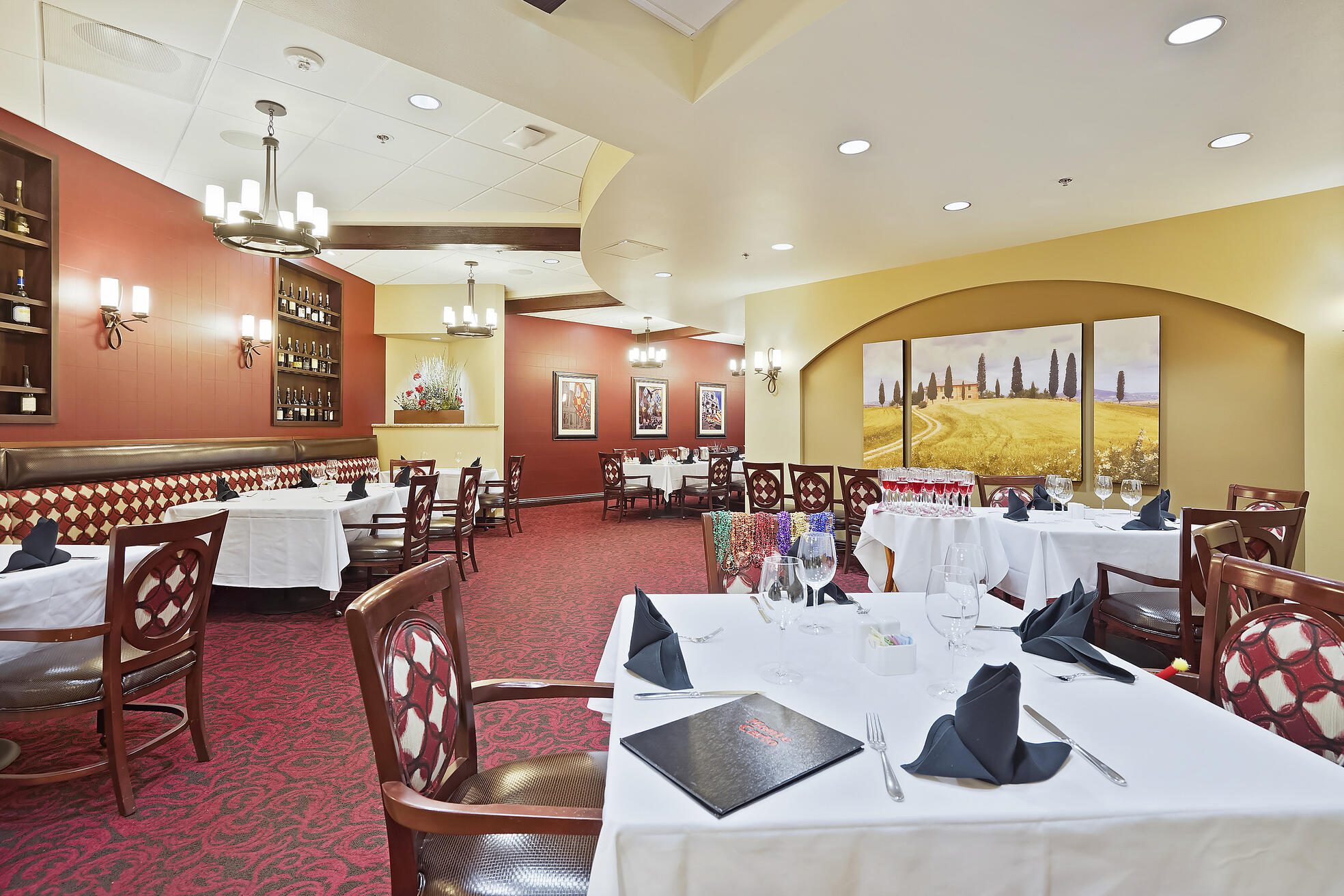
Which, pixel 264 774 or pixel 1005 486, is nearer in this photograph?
pixel 264 774

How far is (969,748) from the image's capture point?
938 millimetres

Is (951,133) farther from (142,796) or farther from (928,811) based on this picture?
(142,796)

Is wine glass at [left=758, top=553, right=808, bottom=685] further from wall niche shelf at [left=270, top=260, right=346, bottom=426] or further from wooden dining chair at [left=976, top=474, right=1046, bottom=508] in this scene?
wall niche shelf at [left=270, top=260, right=346, bottom=426]

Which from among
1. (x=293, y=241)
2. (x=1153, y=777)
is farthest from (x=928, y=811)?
(x=293, y=241)

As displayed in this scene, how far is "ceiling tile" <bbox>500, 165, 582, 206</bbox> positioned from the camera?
526 cm

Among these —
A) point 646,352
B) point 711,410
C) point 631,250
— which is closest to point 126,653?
point 631,250

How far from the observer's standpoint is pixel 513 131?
4.53 m

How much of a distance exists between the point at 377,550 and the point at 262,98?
3.08 meters

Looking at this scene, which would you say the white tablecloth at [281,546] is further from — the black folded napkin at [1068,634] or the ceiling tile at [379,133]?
the black folded napkin at [1068,634]

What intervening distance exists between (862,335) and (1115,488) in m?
2.84

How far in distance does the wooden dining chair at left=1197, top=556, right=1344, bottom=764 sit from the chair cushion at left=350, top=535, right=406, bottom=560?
4436 millimetres

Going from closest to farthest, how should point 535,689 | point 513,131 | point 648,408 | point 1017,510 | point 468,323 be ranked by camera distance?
point 535,689
point 1017,510
point 513,131
point 468,323
point 648,408

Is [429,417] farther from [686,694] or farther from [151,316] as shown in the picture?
[686,694]

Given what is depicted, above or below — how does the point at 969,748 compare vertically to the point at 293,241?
below
